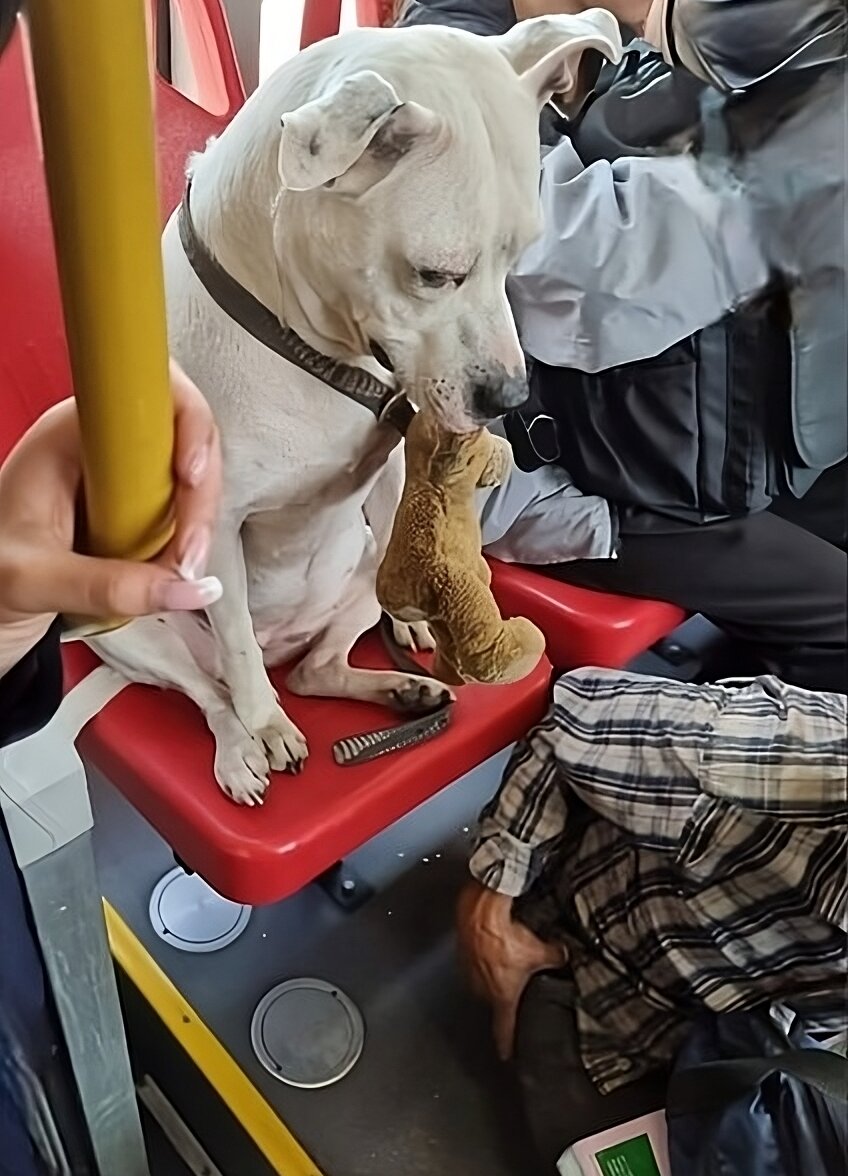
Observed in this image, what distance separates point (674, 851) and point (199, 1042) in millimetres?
423

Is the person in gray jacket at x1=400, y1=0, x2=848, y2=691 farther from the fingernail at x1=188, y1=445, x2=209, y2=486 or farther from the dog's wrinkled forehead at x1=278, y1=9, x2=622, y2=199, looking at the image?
the fingernail at x1=188, y1=445, x2=209, y2=486

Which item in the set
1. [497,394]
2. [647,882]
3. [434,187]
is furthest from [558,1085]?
[434,187]

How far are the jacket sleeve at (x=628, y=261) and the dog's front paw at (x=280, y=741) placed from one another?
318 millimetres

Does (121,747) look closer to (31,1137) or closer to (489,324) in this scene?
(31,1137)

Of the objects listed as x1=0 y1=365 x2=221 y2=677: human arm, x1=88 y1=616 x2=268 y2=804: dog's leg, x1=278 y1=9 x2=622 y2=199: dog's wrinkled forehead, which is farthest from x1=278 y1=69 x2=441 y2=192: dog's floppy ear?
x1=88 y1=616 x2=268 y2=804: dog's leg

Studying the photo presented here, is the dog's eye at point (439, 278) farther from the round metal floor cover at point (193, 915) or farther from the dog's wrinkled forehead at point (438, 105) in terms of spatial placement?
the round metal floor cover at point (193, 915)

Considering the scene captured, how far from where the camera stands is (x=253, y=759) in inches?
29.8

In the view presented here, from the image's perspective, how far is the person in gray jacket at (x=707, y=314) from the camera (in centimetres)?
46

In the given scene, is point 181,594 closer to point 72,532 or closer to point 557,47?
point 72,532

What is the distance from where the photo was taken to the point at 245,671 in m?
0.75

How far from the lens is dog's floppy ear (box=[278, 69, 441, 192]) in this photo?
45cm

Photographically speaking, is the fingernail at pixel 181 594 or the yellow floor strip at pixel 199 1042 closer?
the fingernail at pixel 181 594

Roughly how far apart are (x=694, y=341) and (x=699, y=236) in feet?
0.17

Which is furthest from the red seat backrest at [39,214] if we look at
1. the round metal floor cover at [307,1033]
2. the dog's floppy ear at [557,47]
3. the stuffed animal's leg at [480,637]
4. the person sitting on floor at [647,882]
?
the round metal floor cover at [307,1033]
